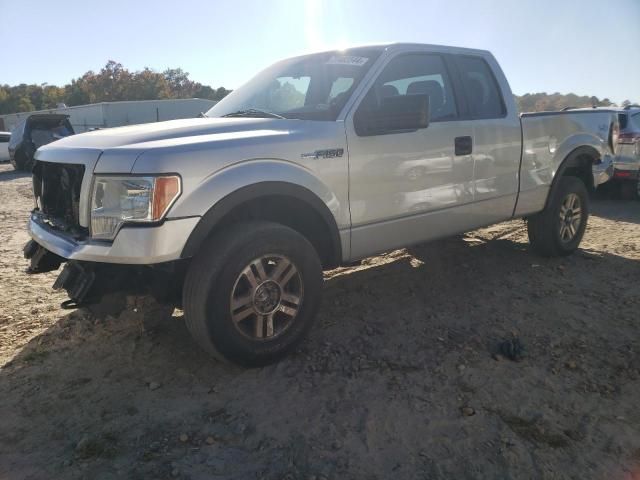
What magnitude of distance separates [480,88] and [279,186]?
2464 mm

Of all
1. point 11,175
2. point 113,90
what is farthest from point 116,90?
point 11,175

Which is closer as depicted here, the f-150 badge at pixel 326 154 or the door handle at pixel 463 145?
the f-150 badge at pixel 326 154

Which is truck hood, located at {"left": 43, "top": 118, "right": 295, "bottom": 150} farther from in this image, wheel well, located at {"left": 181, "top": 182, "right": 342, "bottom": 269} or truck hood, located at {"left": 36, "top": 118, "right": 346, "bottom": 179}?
wheel well, located at {"left": 181, "top": 182, "right": 342, "bottom": 269}

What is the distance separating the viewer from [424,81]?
411 centimetres

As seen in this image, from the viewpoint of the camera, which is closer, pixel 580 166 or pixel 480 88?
pixel 480 88

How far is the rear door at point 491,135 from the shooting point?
425cm

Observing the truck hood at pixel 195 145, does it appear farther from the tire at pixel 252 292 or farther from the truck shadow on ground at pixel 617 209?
the truck shadow on ground at pixel 617 209

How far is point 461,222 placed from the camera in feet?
13.9

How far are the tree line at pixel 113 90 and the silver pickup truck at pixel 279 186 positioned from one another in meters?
57.4

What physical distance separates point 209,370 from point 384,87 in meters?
2.33

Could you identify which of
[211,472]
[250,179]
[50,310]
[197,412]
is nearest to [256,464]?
[211,472]

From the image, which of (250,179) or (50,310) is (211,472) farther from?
(50,310)

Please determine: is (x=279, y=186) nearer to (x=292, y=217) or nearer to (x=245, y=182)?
(x=245, y=182)

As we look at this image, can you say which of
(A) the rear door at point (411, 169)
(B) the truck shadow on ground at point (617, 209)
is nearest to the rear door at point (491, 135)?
(A) the rear door at point (411, 169)
